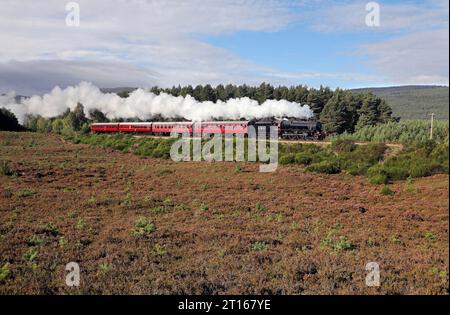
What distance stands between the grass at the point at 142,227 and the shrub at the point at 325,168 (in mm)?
18578

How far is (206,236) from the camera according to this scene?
1318 cm

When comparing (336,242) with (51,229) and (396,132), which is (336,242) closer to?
(51,229)

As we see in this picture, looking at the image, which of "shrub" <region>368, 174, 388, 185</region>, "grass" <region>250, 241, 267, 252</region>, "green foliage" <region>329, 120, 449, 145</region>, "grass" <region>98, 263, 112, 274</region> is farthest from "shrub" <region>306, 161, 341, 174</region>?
"grass" <region>98, 263, 112, 274</region>

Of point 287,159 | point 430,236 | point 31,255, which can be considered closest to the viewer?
point 31,255

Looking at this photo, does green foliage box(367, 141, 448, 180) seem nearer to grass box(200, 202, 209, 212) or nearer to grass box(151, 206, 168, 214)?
grass box(200, 202, 209, 212)

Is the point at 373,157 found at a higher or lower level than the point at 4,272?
higher

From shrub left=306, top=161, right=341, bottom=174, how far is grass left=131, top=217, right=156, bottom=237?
18578 millimetres

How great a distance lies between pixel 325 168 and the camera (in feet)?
100

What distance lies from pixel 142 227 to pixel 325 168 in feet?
64.1

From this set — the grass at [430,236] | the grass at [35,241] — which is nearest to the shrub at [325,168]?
the grass at [430,236]

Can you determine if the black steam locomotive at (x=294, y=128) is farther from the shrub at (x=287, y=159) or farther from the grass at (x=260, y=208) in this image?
the grass at (x=260, y=208)

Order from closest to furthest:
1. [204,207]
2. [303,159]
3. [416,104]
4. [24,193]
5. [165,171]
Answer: [204,207] → [24,193] → [165,171] → [303,159] → [416,104]

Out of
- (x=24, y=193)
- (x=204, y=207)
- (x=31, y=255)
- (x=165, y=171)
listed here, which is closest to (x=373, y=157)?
(x=165, y=171)
